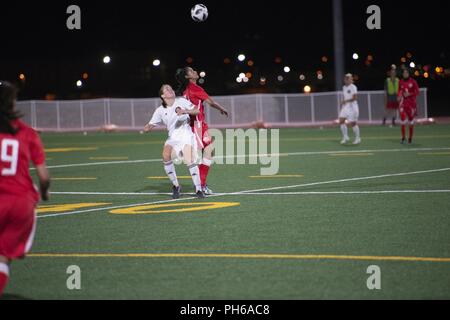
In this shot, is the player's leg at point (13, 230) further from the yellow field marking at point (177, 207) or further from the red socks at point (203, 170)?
the red socks at point (203, 170)

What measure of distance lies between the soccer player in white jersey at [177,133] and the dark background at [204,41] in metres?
34.1

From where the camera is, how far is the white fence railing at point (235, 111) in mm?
38500

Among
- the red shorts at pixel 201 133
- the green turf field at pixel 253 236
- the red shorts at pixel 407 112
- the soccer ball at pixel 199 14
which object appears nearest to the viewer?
the green turf field at pixel 253 236

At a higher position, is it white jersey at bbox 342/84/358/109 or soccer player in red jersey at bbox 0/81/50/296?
white jersey at bbox 342/84/358/109

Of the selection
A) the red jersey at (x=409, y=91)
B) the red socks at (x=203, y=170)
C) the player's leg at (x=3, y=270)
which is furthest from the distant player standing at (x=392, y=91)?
the player's leg at (x=3, y=270)

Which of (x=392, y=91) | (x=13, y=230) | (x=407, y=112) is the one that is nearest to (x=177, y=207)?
(x=13, y=230)

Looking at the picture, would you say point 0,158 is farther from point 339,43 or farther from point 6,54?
point 6,54

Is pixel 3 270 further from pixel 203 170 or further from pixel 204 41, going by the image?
pixel 204 41

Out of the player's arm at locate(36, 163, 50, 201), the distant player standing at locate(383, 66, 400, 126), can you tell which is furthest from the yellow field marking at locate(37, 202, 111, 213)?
the distant player standing at locate(383, 66, 400, 126)

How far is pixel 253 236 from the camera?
10.4 meters

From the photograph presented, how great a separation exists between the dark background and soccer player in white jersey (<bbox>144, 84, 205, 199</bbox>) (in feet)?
112

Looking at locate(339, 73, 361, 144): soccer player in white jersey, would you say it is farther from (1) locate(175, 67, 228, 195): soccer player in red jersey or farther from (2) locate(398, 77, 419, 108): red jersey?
(1) locate(175, 67, 228, 195): soccer player in red jersey

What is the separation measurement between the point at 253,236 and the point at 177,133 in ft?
14.0

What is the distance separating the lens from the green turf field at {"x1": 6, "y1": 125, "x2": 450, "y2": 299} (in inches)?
306
